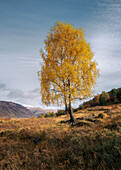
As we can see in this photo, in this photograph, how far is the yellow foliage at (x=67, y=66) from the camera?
412 inches

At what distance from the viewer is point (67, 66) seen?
9.97m

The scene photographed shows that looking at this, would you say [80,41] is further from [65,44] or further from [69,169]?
[69,169]

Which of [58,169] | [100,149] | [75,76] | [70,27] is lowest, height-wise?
[58,169]

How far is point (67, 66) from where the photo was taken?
32.7ft

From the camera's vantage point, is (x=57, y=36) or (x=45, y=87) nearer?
(x=45, y=87)

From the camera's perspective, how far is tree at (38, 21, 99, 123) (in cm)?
1046

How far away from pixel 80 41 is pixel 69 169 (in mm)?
11173

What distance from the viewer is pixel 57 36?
466 inches

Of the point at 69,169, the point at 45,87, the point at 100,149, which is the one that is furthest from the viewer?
the point at 45,87

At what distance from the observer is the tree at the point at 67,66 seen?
10.5 metres

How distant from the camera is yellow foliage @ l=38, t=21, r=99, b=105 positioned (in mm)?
10461

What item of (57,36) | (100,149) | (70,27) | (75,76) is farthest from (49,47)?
(100,149)

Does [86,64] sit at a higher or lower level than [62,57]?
lower

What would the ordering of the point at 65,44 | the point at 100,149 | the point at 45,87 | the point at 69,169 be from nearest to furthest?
the point at 69,169
the point at 100,149
the point at 45,87
the point at 65,44
